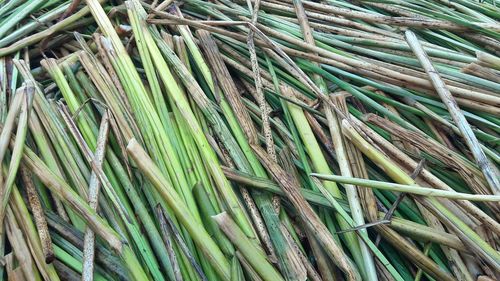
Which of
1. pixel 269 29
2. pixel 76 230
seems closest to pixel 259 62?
pixel 269 29

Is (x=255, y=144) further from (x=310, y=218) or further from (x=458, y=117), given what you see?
(x=458, y=117)

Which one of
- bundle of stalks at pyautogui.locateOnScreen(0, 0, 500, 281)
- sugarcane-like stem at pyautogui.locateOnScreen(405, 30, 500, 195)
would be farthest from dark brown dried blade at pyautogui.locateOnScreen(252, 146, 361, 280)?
sugarcane-like stem at pyautogui.locateOnScreen(405, 30, 500, 195)

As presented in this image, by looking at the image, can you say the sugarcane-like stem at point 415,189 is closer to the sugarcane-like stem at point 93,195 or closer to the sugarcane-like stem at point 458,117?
the sugarcane-like stem at point 458,117

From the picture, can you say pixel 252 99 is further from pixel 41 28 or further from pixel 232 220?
pixel 41 28

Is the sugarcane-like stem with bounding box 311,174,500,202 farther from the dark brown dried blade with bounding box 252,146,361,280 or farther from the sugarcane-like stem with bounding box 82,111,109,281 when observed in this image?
the sugarcane-like stem with bounding box 82,111,109,281

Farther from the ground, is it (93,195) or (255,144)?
(255,144)

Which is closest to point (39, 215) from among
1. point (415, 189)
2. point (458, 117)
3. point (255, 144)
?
point (255, 144)

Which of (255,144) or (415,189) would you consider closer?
(415,189)

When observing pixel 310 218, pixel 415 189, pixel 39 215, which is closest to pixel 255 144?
pixel 310 218
